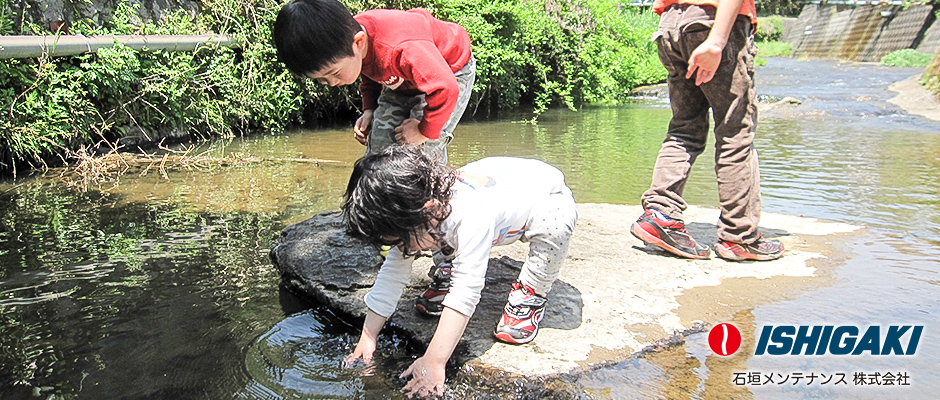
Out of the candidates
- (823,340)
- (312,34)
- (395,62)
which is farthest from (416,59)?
(823,340)

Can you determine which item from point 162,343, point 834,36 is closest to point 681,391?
point 162,343

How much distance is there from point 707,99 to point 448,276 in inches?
53.9

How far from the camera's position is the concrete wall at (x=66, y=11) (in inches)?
189

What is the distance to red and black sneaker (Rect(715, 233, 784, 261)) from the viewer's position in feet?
8.96

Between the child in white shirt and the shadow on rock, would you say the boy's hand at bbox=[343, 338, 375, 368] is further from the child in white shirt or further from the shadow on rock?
the shadow on rock

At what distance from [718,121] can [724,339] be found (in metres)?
1.06

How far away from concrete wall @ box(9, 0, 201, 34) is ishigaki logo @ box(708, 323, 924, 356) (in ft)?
15.7

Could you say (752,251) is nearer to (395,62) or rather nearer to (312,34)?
(395,62)

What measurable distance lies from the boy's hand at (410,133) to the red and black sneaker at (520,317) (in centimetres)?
63

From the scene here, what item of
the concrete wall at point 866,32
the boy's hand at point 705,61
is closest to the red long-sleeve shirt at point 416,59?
the boy's hand at point 705,61

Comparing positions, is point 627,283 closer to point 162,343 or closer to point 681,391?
point 681,391

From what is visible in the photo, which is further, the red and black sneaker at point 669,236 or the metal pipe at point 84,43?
the metal pipe at point 84,43

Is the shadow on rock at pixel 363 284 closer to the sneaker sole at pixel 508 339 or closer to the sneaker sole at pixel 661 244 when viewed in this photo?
the sneaker sole at pixel 508 339

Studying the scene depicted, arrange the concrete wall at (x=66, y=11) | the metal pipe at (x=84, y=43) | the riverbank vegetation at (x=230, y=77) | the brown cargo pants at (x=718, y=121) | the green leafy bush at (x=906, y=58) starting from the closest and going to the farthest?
the brown cargo pants at (x=718, y=121), the metal pipe at (x=84, y=43), the riverbank vegetation at (x=230, y=77), the concrete wall at (x=66, y=11), the green leafy bush at (x=906, y=58)
